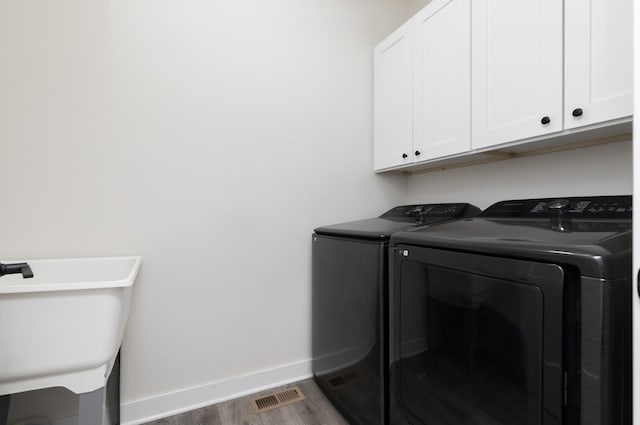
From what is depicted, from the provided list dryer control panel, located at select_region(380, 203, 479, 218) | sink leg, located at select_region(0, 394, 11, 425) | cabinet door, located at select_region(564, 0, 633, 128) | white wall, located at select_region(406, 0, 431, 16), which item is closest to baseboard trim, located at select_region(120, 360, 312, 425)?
sink leg, located at select_region(0, 394, 11, 425)

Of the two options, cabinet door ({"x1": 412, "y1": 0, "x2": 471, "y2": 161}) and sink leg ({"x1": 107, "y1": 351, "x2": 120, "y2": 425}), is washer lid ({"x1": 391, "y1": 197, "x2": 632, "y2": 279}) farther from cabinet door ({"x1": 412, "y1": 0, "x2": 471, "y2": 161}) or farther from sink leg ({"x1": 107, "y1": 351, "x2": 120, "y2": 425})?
sink leg ({"x1": 107, "y1": 351, "x2": 120, "y2": 425})

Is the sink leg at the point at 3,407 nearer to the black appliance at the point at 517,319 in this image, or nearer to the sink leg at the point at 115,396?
the sink leg at the point at 115,396

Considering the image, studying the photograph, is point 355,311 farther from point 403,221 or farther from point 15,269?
point 15,269

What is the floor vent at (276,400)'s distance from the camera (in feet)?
5.33

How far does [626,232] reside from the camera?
783mm

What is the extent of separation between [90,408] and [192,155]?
1130 mm

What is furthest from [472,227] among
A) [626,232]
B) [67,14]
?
[67,14]

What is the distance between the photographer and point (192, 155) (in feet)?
5.35

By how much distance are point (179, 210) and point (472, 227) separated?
4.51ft

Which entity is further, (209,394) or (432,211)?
(432,211)

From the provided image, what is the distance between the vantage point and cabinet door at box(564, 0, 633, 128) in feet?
3.13

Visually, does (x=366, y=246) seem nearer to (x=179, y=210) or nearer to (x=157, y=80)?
(x=179, y=210)

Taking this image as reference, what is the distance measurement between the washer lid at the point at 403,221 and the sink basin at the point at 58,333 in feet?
3.12

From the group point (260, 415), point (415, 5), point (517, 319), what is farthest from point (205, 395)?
point (415, 5)
